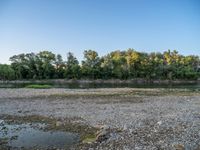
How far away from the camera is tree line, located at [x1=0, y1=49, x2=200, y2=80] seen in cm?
13325

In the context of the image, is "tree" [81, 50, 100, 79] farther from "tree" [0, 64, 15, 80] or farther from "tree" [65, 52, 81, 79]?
"tree" [0, 64, 15, 80]

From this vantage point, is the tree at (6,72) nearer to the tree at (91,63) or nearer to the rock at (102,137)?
the tree at (91,63)

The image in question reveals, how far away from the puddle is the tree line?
4484 inches

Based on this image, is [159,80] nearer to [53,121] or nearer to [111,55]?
[111,55]

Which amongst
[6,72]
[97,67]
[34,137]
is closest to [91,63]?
[97,67]

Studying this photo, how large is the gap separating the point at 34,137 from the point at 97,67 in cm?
11838

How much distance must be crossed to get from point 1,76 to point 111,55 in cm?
5673

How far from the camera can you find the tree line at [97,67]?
133m

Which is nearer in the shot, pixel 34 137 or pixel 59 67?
pixel 34 137

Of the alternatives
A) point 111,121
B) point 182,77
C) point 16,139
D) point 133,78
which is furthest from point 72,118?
point 182,77

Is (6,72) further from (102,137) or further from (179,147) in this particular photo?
(179,147)

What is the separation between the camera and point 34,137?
53.4 ft

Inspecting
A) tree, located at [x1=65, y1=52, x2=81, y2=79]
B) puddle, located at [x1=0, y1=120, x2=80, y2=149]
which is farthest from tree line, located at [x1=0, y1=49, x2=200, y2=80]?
puddle, located at [x1=0, y1=120, x2=80, y2=149]

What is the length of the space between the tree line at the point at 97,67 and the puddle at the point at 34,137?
11388 centimetres
